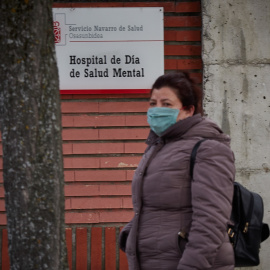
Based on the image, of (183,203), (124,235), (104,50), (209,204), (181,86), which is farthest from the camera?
(104,50)

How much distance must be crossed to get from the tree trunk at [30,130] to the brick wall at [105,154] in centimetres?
287

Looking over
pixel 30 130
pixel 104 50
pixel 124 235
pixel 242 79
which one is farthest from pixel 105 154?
pixel 30 130

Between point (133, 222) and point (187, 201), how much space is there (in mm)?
350

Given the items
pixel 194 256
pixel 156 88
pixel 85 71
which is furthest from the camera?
pixel 85 71

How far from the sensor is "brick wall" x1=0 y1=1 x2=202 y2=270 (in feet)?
19.4

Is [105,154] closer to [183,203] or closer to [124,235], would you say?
[124,235]

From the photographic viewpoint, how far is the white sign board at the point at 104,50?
19.5ft

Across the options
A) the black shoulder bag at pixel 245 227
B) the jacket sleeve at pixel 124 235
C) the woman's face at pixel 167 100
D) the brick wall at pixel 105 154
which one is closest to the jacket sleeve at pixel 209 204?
the black shoulder bag at pixel 245 227

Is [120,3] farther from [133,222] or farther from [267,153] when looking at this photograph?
[133,222]

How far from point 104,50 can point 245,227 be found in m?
3.32

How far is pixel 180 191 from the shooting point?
289cm

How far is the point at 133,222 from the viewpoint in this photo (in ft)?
10.1

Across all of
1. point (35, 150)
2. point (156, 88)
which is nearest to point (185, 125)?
point (156, 88)

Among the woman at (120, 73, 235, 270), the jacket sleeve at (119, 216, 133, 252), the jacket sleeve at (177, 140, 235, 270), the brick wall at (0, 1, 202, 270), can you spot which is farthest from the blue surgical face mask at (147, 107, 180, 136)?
the brick wall at (0, 1, 202, 270)
